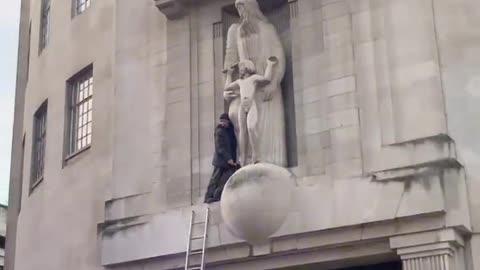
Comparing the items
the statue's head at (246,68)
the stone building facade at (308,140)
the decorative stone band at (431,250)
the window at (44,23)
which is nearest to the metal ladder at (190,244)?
the stone building facade at (308,140)

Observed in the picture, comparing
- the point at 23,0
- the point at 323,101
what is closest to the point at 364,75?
the point at 323,101

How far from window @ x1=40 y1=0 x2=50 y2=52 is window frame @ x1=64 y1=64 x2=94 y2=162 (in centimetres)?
303

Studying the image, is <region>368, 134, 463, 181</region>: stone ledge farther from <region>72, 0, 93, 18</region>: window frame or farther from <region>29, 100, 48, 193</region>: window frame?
<region>29, 100, 48, 193</region>: window frame

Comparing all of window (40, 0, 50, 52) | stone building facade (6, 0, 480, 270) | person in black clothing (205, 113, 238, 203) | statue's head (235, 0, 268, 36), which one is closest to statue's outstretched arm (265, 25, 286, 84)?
stone building facade (6, 0, 480, 270)

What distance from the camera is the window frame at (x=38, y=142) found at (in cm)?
2447

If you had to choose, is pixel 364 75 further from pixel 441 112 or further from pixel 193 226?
pixel 193 226

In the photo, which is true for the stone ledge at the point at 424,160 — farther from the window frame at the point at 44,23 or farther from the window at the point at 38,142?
the window frame at the point at 44,23

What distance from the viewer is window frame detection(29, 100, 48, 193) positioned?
80.3ft

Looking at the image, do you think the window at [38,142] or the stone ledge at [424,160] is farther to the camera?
the window at [38,142]

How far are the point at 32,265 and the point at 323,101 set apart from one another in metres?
9.03

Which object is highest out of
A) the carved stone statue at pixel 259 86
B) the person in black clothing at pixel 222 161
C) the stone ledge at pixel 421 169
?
the carved stone statue at pixel 259 86

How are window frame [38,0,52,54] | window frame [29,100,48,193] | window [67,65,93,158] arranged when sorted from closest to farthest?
window [67,65,93,158], window frame [29,100,48,193], window frame [38,0,52,54]

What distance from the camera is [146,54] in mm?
19688

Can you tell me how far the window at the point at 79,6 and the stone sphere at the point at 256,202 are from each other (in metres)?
9.00
